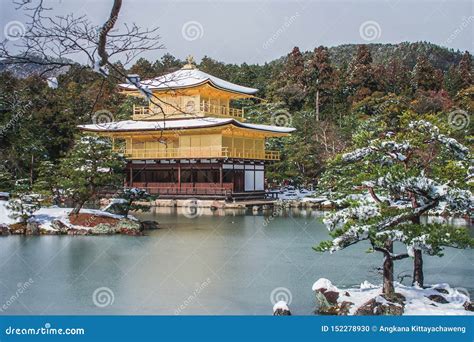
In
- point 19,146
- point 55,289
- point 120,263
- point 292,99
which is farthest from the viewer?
point 292,99

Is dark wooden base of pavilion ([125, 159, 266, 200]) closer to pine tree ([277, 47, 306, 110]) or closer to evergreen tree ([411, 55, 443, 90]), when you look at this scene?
pine tree ([277, 47, 306, 110])

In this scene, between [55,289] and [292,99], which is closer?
[55,289]

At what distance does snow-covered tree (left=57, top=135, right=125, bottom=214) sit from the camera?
15172 mm

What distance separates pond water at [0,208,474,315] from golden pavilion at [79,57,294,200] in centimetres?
1008

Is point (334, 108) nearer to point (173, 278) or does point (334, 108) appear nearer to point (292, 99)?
point (292, 99)

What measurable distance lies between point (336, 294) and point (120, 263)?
456cm

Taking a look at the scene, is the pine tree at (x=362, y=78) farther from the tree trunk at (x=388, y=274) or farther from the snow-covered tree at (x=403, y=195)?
the tree trunk at (x=388, y=274)

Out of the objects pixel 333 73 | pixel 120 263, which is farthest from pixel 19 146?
pixel 333 73

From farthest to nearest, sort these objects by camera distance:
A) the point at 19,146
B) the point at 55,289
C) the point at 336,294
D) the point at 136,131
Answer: the point at 136,131
the point at 19,146
the point at 55,289
the point at 336,294

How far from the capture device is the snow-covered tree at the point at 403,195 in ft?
21.8

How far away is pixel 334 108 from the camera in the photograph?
3975cm

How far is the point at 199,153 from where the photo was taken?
2534 cm

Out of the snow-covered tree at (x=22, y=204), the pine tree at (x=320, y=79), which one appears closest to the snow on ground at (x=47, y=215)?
the snow-covered tree at (x=22, y=204)

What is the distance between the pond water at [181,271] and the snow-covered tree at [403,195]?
1335mm
